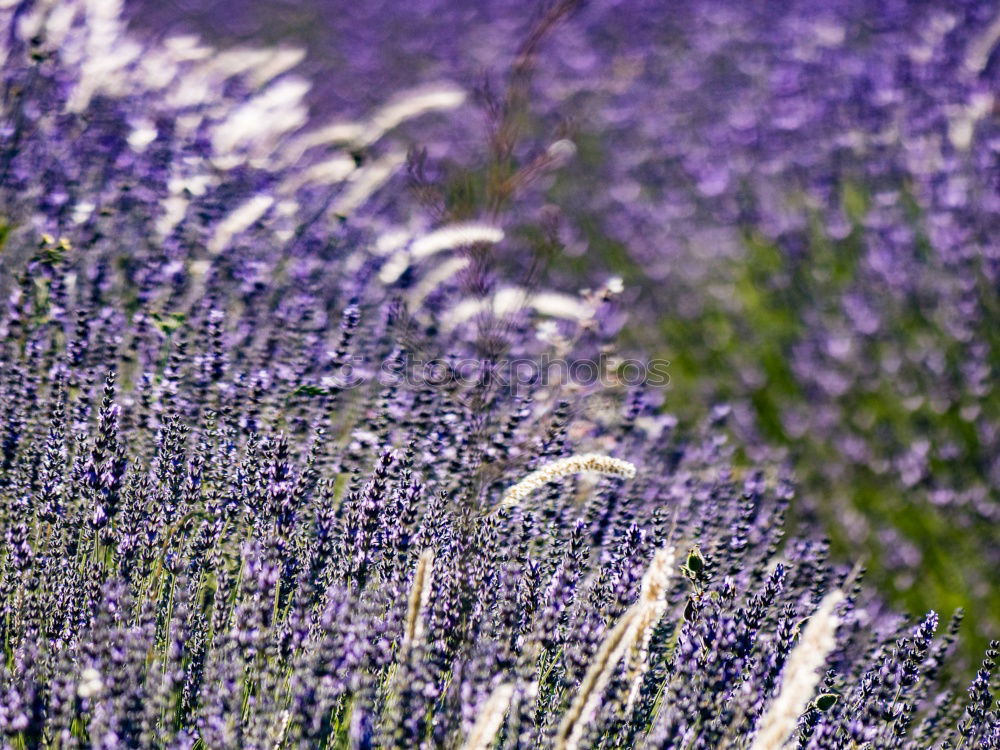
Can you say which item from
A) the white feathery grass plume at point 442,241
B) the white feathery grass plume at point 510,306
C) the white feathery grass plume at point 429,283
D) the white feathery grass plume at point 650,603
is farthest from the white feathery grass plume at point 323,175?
the white feathery grass plume at point 650,603

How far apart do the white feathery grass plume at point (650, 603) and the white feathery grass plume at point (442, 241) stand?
0.94 m

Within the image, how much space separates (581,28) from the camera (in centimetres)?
931

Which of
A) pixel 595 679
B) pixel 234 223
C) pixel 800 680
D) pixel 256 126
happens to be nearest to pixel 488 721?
pixel 595 679

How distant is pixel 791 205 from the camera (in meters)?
6.71

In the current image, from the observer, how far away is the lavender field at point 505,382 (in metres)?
2.44

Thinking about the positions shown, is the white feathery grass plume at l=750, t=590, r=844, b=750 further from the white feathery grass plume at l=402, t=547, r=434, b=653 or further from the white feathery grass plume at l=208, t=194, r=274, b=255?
the white feathery grass plume at l=208, t=194, r=274, b=255

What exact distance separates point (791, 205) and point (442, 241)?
340cm

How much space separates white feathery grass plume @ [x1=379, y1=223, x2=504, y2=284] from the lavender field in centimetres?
3

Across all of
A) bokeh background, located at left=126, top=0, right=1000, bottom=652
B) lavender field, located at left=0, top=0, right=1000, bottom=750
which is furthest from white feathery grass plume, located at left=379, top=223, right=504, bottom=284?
bokeh background, located at left=126, top=0, right=1000, bottom=652

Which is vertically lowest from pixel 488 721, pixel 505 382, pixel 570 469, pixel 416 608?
pixel 505 382

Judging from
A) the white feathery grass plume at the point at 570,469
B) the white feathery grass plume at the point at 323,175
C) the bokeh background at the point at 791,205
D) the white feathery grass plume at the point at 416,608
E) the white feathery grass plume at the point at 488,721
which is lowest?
the bokeh background at the point at 791,205

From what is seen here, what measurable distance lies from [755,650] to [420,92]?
15.2ft

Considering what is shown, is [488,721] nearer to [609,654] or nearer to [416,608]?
[609,654]

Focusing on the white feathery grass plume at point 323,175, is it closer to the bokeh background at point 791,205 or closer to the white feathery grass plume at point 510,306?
the bokeh background at point 791,205
